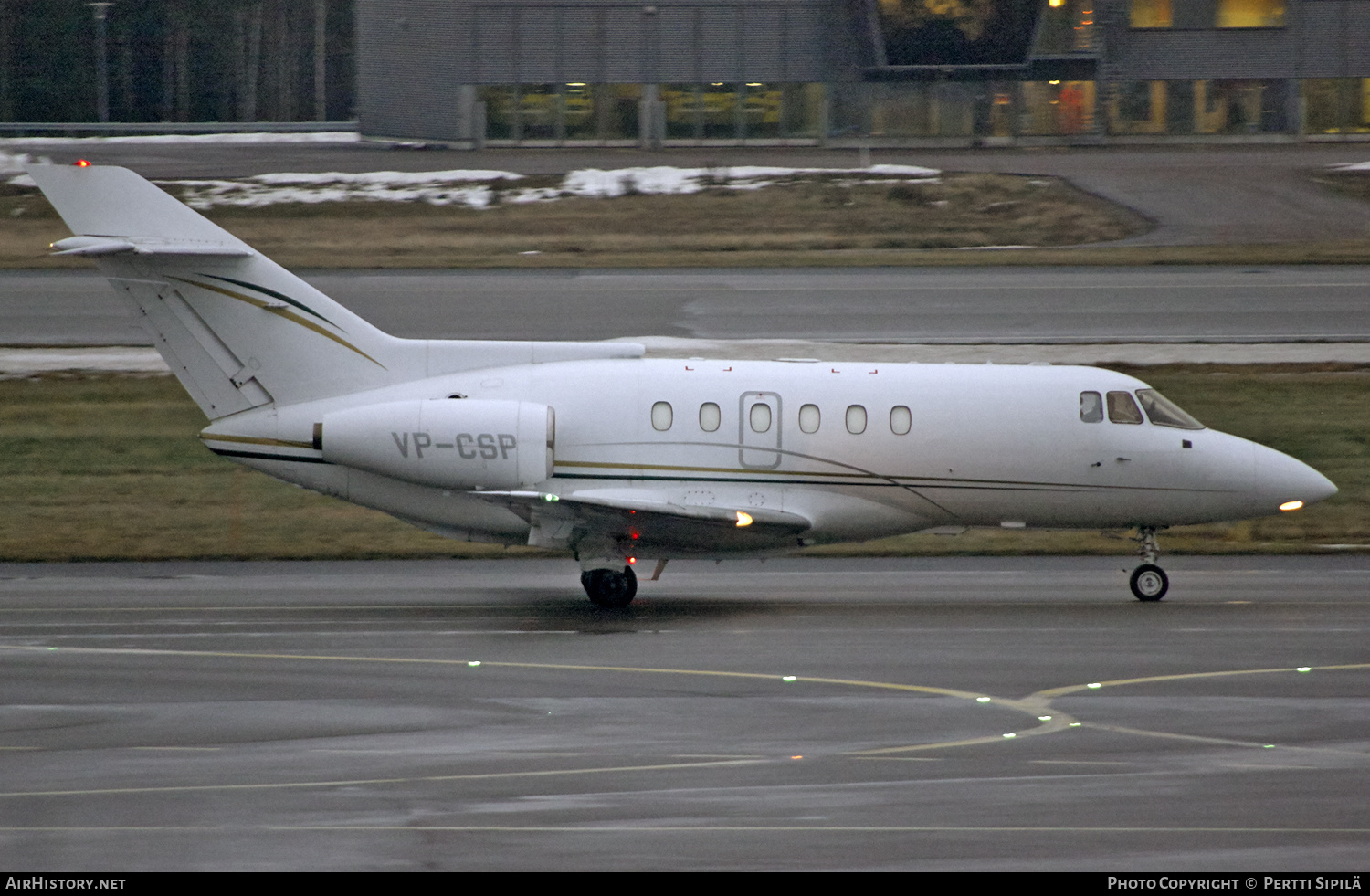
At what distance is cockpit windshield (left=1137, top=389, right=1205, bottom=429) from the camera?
59.5ft

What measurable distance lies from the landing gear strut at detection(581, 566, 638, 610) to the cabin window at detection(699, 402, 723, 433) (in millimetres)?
1821

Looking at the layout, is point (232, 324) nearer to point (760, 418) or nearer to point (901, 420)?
point (760, 418)

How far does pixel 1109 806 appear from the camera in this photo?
33.9 ft

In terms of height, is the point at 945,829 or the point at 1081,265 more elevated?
the point at 1081,265

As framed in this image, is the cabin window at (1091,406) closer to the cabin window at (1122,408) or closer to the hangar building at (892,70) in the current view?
the cabin window at (1122,408)

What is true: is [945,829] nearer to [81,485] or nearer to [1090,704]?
[1090,704]

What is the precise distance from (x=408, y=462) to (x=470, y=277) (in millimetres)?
22795

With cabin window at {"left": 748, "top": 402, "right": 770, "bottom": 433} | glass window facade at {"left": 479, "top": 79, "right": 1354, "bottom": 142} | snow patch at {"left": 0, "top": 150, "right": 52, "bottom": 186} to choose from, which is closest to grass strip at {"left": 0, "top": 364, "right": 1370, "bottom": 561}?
cabin window at {"left": 748, "top": 402, "right": 770, "bottom": 433}

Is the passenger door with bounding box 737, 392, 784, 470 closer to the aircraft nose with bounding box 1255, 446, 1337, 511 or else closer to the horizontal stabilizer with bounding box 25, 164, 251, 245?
the aircraft nose with bounding box 1255, 446, 1337, 511

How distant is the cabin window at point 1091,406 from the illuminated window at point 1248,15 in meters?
47.1

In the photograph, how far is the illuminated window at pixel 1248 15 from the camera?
59656 millimetres
